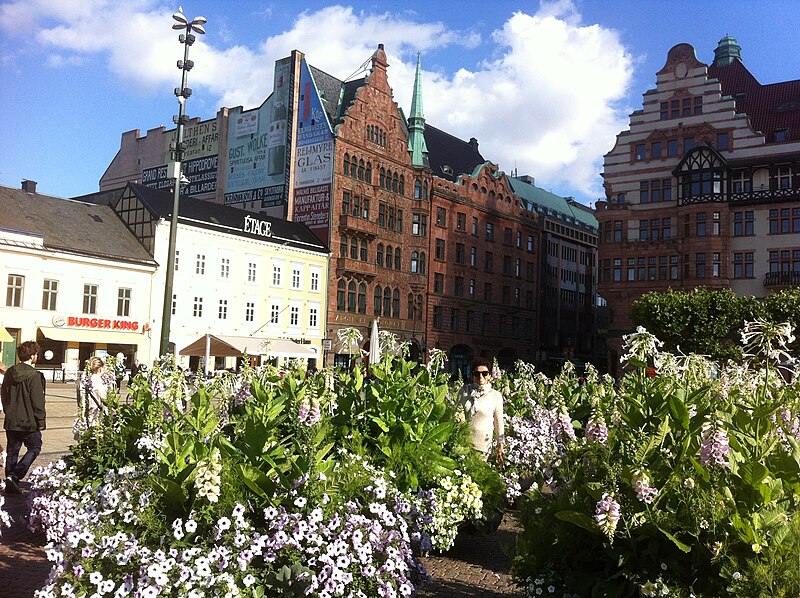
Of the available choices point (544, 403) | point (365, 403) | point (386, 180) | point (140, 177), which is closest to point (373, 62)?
point (386, 180)

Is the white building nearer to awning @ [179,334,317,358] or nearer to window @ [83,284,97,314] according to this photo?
window @ [83,284,97,314]

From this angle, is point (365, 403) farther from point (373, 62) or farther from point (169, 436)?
point (373, 62)

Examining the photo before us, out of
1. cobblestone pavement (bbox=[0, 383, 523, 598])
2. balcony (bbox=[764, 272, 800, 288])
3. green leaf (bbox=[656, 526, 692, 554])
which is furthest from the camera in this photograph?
balcony (bbox=[764, 272, 800, 288])

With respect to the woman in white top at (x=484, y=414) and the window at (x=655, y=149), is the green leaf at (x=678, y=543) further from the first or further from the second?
the window at (x=655, y=149)

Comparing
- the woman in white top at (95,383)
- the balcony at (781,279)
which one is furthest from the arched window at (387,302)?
the woman in white top at (95,383)

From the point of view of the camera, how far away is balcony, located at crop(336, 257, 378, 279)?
147 ft

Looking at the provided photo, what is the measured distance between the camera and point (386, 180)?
4806 centimetres

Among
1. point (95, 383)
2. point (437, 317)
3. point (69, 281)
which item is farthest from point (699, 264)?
point (95, 383)

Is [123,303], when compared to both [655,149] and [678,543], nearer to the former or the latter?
[655,149]

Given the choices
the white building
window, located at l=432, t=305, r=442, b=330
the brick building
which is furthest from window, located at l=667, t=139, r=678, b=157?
the white building

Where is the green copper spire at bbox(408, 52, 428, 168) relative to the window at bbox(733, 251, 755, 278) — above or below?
above

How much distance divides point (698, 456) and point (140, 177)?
53832 millimetres

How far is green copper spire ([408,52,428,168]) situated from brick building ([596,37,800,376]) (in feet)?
42.6

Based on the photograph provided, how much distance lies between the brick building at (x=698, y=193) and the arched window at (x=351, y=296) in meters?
16.6
